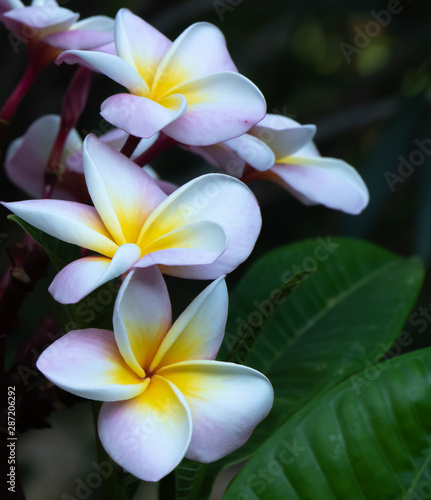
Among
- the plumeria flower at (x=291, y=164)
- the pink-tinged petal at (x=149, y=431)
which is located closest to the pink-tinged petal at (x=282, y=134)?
the plumeria flower at (x=291, y=164)

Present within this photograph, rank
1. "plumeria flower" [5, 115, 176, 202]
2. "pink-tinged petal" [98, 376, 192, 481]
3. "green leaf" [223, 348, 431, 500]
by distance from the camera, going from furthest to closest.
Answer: "plumeria flower" [5, 115, 176, 202] < "green leaf" [223, 348, 431, 500] < "pink-tinged petal" [98, 376, 192, 481]

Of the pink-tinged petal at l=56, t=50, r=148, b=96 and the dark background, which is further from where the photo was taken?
the dark background

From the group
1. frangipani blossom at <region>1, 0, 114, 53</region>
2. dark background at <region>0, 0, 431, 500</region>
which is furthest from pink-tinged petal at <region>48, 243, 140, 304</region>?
dark background at <region>0, 0, 431, 500</region>

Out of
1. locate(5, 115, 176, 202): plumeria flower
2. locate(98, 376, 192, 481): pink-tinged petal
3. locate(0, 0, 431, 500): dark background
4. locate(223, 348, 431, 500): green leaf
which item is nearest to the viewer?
locate(98, 376, 192, 481): pink-tinged petal

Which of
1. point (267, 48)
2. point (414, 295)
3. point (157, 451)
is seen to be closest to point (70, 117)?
point (157, 451)

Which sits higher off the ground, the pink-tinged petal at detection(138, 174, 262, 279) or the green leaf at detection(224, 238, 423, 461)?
the pink-tinged petal at detection(138, 174, 262, 279)

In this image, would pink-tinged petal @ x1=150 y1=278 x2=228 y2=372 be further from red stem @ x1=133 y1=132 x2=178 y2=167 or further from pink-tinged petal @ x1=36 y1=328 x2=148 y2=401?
red stem @ x1=133 y1=132 x2=178 y2=167

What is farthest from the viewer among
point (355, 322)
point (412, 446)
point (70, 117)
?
point (355, 322)

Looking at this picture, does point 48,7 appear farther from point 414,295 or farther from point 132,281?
point 414,295
